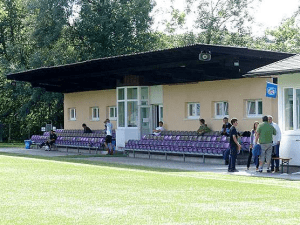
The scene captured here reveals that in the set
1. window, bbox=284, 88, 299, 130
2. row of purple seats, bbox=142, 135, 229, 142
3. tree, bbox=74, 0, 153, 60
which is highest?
tree, bbox=74, 0, 153, 60

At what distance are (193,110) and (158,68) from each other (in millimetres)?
3040

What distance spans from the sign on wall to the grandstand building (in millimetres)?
3958

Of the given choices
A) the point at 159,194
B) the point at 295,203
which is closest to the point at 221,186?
the point at 159,194

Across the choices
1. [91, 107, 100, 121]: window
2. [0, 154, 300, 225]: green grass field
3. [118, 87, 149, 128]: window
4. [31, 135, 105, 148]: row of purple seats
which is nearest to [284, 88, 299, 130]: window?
[0, 154, 300, 225]: green grass field

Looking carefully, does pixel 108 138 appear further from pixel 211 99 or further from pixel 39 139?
pixel 39 139

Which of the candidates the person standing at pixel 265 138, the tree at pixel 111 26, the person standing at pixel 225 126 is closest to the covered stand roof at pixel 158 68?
the person standing at pixel 225 126

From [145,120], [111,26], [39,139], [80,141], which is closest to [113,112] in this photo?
[80,141]

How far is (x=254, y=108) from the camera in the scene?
28.2 m

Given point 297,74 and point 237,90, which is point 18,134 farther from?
point 297,74

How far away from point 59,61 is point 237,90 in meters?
21.0

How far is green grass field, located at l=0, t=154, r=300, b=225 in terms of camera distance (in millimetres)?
10547

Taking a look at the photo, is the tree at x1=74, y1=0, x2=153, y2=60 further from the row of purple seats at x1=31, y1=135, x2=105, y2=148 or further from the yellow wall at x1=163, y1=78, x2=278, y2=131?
the yellow wall at x1=163, y1=78, x2=278, y2=131

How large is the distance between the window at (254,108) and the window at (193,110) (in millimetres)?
3359

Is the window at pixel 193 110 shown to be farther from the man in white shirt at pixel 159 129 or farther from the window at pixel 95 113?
the window at pixel 95 113
